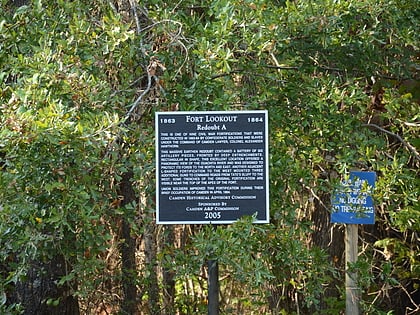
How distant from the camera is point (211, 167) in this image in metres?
5.52

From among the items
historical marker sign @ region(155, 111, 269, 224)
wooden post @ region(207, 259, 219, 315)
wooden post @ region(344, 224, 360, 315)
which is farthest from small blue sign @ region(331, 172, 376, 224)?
wooden post @ region(344, 224, 360, 315)

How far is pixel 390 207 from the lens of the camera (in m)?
6.25

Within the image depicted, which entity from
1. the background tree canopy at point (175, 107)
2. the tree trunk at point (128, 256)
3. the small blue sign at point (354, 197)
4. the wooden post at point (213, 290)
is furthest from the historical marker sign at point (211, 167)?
the tree trunk at point (128, 256)

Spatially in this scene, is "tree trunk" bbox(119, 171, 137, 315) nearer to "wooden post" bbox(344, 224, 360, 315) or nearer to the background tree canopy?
the background tree canopy

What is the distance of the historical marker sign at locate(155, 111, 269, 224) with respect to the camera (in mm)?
5500

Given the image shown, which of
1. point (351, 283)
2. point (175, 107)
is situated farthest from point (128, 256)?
point (351, 283)

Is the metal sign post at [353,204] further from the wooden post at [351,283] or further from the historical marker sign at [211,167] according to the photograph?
the historical marker sign at [211,167]

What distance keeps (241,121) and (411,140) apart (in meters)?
1.95

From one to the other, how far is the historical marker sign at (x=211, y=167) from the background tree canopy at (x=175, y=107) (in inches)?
6.8

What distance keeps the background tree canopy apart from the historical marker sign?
6.8 inches

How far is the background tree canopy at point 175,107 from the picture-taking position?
507 centimetres

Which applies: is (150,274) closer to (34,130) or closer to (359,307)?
(359,307)

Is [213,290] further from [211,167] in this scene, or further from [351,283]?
[351,283]

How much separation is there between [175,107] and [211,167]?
1384mm
